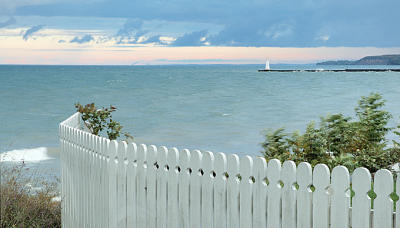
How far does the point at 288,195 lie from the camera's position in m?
4.14

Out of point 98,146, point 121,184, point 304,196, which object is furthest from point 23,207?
point 304,196

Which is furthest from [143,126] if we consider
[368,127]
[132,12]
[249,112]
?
[132,12]

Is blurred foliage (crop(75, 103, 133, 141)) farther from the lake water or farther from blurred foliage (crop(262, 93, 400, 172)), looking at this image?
the lake water

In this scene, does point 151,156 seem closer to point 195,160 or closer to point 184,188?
point 184,188

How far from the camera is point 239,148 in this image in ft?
79.4

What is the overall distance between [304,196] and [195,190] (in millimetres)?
1139

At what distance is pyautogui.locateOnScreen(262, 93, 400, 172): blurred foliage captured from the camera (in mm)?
9383

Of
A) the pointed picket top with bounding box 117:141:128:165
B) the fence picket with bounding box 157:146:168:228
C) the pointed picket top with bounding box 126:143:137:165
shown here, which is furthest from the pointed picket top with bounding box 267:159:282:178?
the pointed picket top with bounding box 117:141:128:165

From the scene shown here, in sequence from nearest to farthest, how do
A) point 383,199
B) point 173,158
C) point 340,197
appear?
point 383,199, point 340,197, point 173,158

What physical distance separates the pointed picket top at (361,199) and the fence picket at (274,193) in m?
0.60

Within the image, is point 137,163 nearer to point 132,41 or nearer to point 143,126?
point 143,126

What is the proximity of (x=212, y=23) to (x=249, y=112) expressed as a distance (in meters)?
63.8

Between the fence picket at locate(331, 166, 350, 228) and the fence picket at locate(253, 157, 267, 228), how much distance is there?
588 millimetres

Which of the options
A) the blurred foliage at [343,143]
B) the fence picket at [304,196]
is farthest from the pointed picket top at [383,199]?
the blurred foliage at [343,143]
